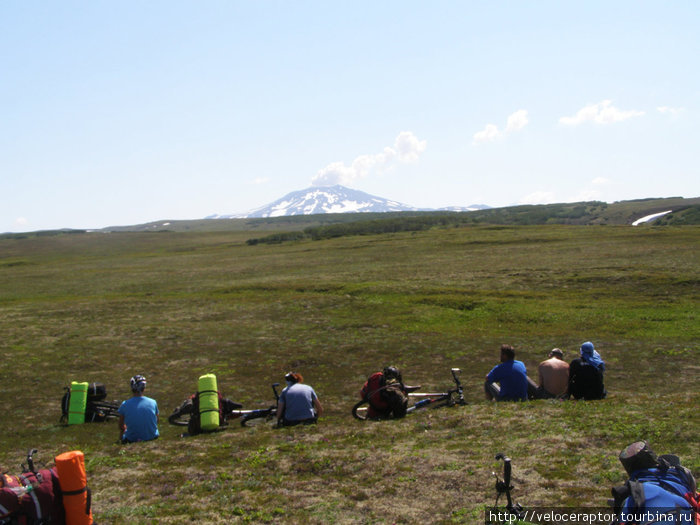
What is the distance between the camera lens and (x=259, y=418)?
15.9 m

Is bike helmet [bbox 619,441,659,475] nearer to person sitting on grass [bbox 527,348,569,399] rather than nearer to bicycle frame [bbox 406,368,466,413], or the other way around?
bicycle frame [bbox 406,368,466,413]

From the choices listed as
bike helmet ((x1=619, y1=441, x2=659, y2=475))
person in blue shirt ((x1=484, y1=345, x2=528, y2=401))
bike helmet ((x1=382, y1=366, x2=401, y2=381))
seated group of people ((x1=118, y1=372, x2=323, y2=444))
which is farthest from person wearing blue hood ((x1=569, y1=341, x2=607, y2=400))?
bike helmet ((x1=619, y1=441, x2=659, y2=475))

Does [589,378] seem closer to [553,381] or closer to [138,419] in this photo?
[553,381]

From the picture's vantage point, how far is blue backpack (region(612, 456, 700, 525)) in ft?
19.4

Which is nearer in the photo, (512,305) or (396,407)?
(396,407)

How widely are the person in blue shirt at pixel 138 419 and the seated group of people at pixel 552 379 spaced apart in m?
10.2

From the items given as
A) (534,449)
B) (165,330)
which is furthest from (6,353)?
(534,449)

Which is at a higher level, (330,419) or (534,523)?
(534,523)

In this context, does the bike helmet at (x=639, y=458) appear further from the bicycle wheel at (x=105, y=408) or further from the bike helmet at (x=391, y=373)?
the bicycle wheel at (x=105, y=408)

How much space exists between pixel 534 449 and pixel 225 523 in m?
6.52

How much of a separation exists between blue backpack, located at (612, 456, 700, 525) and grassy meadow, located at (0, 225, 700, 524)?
188cm

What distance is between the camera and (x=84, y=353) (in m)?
28.1

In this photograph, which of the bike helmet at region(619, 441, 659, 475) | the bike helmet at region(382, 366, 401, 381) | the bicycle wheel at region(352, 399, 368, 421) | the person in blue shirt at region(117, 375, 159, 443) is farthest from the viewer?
the bike helmet at region(382, 366, 401, 381)

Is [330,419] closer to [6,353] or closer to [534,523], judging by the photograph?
[534,523]
